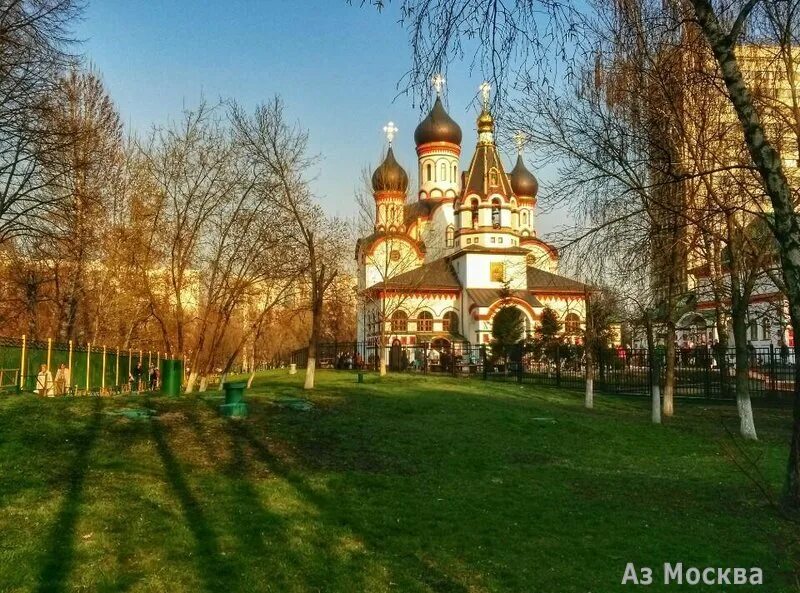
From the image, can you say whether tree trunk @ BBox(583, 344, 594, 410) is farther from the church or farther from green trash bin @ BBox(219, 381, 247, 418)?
the church

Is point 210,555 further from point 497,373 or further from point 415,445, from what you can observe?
point 497,373

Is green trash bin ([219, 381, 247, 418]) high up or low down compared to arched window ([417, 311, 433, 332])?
down

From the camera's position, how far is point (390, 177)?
4012cm

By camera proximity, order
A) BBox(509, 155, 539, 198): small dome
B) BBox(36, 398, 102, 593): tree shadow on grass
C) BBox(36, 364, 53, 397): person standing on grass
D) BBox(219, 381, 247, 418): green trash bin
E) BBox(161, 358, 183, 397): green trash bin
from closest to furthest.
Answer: BBox(36, 398, 102, 593): tree shadow on grass
BBox(219, 381, 247, 418): green trash bin
BBox(36, 364, 53, 397): person standing on grass
BBox(161, 358, 183, 397): green trash bin
BBox(509, 155, 539, 198): small dome

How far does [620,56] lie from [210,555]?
9223 mm

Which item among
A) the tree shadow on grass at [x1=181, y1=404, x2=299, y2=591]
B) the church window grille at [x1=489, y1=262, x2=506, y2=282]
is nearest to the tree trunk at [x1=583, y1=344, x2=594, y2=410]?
the tree shadow on grass at [x1=181, y1=404, x2=299, y2=591]

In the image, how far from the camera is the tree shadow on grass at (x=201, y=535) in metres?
5.23

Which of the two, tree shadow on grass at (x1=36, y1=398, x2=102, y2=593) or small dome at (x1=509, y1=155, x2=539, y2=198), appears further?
small dome at (x1=509, y1=155, x2=539, y2=198)

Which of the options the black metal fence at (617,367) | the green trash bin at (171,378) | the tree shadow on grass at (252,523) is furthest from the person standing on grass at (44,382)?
the black metal fence at (617,367)

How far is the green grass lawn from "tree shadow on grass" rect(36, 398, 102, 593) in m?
0.02

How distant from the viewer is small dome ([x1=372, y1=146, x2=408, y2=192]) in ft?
109

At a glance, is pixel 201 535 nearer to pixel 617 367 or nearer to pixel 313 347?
pixel 313 347

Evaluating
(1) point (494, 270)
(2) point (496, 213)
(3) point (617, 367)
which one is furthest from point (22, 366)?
(2) point (496, 213)

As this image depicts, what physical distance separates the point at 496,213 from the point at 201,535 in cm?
4602
